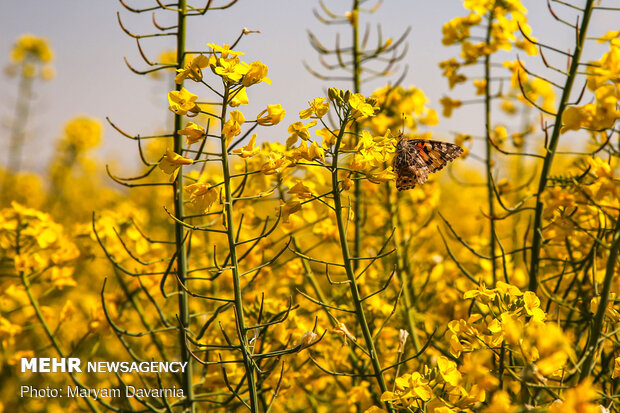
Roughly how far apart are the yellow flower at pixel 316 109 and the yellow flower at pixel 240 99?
0.18 metres

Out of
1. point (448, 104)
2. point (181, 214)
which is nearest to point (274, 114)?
point (181, 214)

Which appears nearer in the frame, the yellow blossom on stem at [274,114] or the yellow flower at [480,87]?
the yellow blossom on stem at [274,114]

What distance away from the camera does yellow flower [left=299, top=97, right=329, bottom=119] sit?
1715mm

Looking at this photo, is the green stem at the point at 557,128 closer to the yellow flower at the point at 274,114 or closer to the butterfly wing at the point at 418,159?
the butterfly wing at the point at 418,159

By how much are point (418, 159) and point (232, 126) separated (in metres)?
1.02

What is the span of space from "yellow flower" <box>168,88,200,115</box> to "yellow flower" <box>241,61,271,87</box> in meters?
0.16

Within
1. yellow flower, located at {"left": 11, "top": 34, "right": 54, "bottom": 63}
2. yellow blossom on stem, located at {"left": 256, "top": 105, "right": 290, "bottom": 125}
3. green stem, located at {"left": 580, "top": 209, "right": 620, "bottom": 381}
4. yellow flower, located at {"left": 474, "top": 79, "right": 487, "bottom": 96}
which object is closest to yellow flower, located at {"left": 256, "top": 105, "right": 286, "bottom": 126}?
yellow blossom on stem, located at {"left": 256, "top": 105, "right": 290, "bottom": 125}

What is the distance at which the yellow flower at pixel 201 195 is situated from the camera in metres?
1.69

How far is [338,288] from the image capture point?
9.83ft

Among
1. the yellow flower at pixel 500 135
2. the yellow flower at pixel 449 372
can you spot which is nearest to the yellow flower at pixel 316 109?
the yellow flower at pixel 449 372

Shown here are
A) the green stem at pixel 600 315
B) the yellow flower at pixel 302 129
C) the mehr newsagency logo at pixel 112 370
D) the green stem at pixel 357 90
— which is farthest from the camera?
the green stem at pixel 357 90

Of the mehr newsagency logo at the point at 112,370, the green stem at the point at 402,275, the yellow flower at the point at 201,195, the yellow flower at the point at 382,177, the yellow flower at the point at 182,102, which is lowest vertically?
the mehr newsagency logo at the point at 112,370

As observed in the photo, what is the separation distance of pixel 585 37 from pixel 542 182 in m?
0.58

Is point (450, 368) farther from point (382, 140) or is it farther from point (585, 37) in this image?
point (585, 37)
